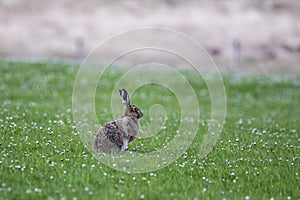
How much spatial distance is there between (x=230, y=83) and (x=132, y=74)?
6075 millimetres

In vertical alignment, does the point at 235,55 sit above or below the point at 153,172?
above

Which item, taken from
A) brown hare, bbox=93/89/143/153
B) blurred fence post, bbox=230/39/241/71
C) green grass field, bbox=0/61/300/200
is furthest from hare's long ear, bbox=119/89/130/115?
blurred fence post, bbox=230/39/241/71

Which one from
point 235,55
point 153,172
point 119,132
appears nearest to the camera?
point 153,172

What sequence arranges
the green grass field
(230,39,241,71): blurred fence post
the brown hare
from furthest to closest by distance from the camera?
(230,39,241,71): blurred fence post → the brown hare → the green grass field

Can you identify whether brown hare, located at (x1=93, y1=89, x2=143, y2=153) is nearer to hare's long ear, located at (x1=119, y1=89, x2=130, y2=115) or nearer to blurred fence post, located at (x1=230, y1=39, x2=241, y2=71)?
hare's long ear, located at (x1=119, y1=89, x2=130, y2=115)

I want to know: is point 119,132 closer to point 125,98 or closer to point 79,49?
point 125,98

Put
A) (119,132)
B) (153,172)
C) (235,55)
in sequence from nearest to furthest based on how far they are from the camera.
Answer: (153,172), (119,132), (235,55)

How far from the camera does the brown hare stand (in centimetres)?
1048

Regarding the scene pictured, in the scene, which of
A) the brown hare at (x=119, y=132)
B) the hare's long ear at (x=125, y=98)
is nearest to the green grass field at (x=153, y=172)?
the brown hare at (x=119, y=132)

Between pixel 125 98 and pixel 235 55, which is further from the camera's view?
pixel 235 55

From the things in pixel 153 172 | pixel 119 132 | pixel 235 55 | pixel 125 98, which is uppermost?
pixel 235 55

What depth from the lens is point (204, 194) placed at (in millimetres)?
8289

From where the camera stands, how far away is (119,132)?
34.9 ft

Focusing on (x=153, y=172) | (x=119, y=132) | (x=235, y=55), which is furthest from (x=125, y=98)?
(x=235, y=55)
